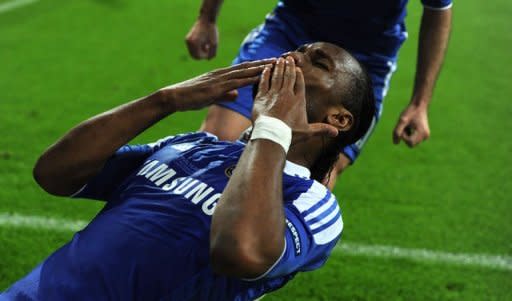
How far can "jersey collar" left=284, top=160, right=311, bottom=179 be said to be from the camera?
2281mm

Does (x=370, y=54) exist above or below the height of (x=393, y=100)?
above

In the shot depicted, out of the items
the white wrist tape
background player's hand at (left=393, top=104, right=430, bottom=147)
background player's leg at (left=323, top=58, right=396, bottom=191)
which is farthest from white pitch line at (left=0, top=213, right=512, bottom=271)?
the white wrist tape

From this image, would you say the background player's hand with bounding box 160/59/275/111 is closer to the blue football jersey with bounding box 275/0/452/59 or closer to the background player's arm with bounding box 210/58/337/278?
the background player's arm with bounding box 210/58/337/278

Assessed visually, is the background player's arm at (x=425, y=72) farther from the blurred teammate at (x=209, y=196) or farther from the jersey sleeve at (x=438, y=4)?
the blurred teammate at (x=209, y=196)

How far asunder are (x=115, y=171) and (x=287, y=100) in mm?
701

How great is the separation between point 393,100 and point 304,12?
8.31 feet

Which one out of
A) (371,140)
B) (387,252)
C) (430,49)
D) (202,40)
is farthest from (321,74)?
(371,140)

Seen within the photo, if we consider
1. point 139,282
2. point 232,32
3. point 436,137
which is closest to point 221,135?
point 139,282

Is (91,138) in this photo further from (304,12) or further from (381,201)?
(381,201)

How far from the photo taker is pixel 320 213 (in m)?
2.12

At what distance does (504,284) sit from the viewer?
136 inches

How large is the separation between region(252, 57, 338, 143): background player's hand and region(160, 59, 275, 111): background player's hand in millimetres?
65

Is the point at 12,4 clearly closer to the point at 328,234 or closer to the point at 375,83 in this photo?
the point at 375,83

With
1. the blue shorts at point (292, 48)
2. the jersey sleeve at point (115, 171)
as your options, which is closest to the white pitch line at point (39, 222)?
the blue shorts at point (292, 48)
